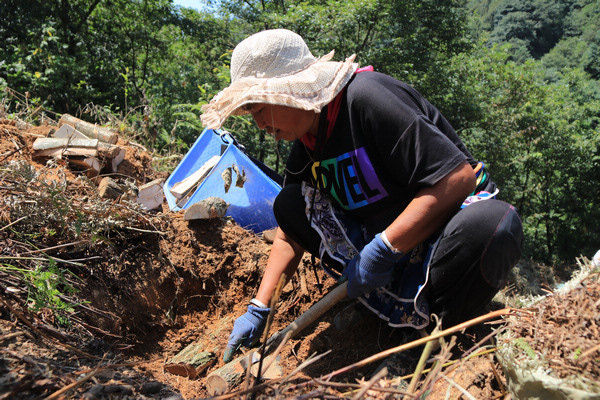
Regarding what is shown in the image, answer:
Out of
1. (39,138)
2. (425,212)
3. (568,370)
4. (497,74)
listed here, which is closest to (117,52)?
(39,138)

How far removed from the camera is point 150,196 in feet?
8.20

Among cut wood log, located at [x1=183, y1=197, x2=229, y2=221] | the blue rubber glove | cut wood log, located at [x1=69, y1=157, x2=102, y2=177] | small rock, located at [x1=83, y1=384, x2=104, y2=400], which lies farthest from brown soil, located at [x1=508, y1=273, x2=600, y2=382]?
cut wood log, located at [x1=69, y1=157, x2=102, y2=177]

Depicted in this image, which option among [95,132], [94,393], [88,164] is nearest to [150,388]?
[94,393]

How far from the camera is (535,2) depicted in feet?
146

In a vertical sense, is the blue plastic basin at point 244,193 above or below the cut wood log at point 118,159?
below

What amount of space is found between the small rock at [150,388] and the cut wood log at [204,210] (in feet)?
3.60

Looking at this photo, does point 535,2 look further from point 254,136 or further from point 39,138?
point 39,138

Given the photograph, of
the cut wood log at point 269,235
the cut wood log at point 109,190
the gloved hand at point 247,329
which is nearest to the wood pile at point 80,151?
the cut wood log at point 109,190

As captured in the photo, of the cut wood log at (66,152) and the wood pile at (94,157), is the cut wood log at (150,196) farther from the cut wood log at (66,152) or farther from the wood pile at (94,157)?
the cut wood log at (66,152)

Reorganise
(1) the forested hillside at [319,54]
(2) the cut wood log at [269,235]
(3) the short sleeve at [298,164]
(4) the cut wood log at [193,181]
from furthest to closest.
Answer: (1) the forested hillside at [319,54], (4) the cut wood log at [193,181], (2) the cut wood log at [269,235], (3) the short sleeve at [298,164]

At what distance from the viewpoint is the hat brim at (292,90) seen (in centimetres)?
159

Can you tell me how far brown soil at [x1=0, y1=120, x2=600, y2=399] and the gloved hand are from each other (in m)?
0.20

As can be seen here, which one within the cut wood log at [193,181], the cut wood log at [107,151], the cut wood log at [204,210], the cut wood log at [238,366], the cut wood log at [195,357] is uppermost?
the cut wood log at [107,151]

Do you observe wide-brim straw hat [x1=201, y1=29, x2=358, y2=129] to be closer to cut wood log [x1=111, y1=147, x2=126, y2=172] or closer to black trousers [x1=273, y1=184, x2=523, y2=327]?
black trousers [x1=273, y1=184, x2=523, y2=327]
